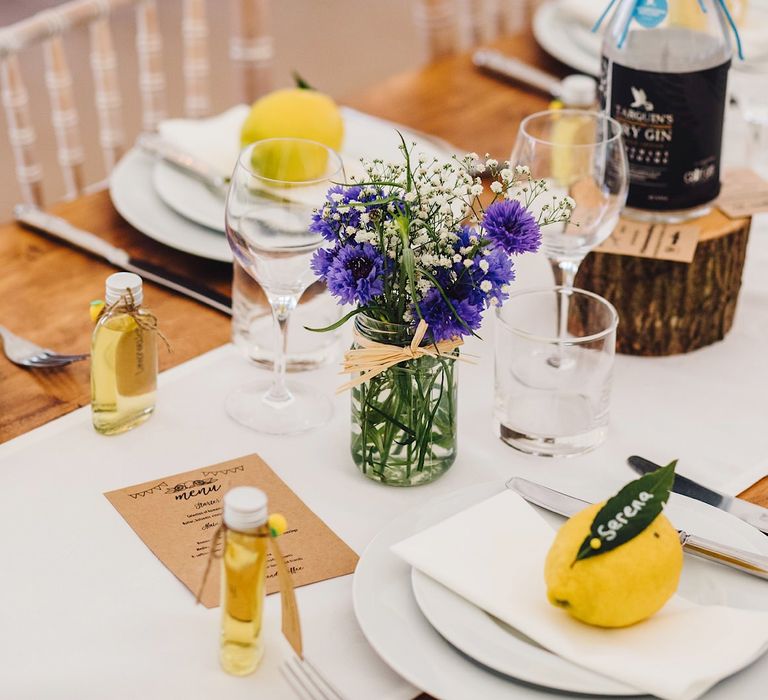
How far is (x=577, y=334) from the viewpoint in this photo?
112 centimetres

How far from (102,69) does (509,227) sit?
1.22 meters

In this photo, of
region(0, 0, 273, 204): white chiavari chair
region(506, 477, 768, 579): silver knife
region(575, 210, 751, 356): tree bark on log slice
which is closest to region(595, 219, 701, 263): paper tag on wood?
region(575, 210, 751, 356): tree bark on log slice

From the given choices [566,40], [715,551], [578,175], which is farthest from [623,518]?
[566,40]

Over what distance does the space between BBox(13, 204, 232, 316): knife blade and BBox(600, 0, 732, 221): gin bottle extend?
0.48 metres

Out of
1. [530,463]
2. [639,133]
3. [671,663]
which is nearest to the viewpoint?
[671,663]

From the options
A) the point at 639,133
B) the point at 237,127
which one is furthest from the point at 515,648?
the point at 237,127

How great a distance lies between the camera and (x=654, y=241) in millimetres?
1216

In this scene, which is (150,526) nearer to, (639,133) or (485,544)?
(485,544)

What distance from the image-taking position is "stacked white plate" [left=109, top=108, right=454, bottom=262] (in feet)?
4.42

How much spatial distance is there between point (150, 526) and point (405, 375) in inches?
9.7

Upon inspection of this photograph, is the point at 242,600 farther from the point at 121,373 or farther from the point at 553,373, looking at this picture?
the point at 553,373

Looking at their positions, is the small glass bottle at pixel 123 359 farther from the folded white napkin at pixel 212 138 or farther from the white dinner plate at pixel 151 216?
the folded white napkin at pixel 212 138

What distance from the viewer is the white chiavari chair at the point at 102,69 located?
170cm

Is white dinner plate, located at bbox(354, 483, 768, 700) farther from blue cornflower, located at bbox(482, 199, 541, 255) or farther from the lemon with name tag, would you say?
blue cornflower, located at bbox(482, 199, 541, 255)
